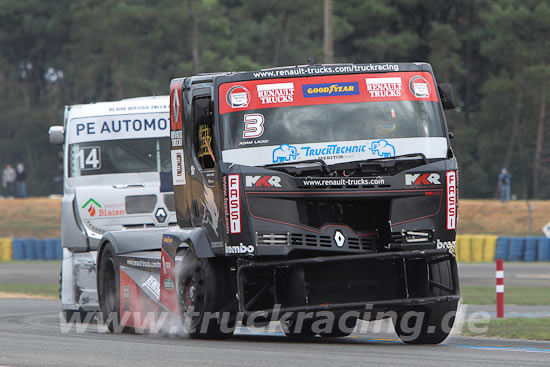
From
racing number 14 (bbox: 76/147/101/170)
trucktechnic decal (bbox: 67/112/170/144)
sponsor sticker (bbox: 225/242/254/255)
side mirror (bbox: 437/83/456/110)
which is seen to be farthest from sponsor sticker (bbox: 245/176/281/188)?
racing number 14 (bbox: 76/147/101/170)

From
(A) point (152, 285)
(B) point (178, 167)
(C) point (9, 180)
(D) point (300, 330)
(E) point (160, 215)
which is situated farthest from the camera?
(C) point (9, 180)

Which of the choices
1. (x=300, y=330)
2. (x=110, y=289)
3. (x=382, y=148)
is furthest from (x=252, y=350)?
(x=110, y=289)

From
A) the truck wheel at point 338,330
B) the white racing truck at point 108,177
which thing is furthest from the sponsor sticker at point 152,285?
the white racing truck at point 108,177

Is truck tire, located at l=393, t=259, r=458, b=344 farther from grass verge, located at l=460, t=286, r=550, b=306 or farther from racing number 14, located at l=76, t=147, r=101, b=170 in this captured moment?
grass verge, located at l=460, t=286, r=550, b=306

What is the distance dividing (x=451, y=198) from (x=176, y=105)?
3.34 m

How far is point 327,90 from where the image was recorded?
11.2m

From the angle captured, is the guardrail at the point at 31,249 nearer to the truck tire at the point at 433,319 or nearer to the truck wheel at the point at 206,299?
the truck wheel at the point at 206,299

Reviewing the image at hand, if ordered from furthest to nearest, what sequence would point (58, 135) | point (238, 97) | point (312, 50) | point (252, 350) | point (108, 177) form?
point (312, 50) → point (58, 135) → point (108, 177) → point (238, 97) → point (252, 350)

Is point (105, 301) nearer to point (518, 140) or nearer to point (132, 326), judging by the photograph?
point (132, 326)

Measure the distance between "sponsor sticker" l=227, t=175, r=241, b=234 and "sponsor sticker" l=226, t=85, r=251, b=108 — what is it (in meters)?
0.81

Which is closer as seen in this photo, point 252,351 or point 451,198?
point 252,351

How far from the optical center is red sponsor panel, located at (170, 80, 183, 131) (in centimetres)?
1225

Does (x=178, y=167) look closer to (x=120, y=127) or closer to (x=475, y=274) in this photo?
(x=120, y=127)

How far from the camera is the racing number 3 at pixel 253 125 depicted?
10961 millimetres
